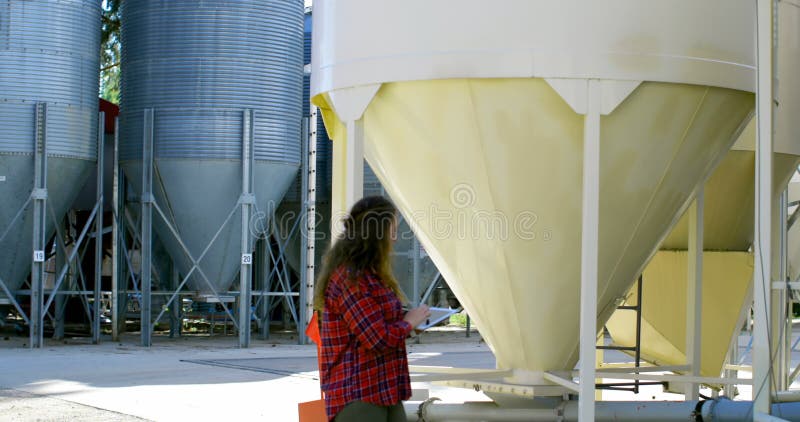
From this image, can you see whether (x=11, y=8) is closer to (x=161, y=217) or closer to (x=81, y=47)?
(x=81, y=47)

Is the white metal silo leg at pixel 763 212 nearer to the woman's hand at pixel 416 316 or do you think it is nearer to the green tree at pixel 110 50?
the woman's hand at pixel 416 316

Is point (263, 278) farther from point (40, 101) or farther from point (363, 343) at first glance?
point (363, 343)

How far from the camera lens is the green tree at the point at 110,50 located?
1024 inches

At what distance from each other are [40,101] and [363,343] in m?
13.7

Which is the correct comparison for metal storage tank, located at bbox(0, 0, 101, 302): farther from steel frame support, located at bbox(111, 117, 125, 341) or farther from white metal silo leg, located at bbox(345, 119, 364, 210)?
white metal silo leg, located at bbox(345, 119, 364, 210)

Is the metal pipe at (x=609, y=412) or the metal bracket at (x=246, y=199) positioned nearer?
the metal pipe at (x=609, y=412)

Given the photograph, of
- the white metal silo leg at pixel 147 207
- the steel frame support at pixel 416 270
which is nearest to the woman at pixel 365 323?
the white metal silo leg at pixel 147 207

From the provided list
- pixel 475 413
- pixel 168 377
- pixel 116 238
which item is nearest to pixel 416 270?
pixel 116 238

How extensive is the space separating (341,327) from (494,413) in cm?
367

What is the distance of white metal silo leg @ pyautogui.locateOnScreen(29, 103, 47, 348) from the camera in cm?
1652

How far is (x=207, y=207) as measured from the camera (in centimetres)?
1731

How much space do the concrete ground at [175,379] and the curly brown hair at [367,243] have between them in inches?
227

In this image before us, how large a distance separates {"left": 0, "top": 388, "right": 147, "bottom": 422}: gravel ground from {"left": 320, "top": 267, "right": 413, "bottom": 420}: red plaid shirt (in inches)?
222

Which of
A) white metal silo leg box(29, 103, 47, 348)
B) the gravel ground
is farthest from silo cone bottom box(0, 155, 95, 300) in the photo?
the gravel ground
